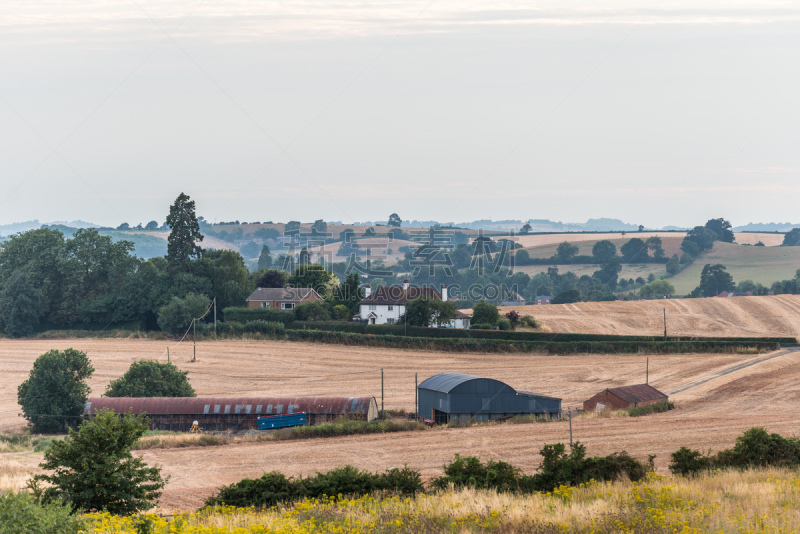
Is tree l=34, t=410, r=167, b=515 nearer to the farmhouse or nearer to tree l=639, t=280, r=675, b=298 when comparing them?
the farmhouse

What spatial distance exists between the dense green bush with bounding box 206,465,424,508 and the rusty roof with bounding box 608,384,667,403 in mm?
28378

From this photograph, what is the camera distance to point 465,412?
43156 millimetres

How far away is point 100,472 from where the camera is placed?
18.4m

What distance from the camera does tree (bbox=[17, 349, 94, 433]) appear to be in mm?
43656

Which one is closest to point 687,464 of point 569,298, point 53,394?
point 53,394

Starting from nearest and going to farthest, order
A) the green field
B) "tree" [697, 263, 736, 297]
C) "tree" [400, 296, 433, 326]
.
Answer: "tree" [400, 296, 433, 326], "tree" [697, 263, 736, 297], the green field

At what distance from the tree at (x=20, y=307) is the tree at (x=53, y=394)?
5464 centimetres

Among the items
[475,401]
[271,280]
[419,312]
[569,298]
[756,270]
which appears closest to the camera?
[475,401]

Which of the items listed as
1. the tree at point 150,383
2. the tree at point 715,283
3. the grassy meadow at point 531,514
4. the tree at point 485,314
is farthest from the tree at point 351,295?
the tree at point 715,283

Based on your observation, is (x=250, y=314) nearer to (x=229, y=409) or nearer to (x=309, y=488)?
(x=229, y=409)

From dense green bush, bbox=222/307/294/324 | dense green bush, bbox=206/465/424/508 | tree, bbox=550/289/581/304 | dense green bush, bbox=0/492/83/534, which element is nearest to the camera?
dense green bush, bbox=0/492/83/534

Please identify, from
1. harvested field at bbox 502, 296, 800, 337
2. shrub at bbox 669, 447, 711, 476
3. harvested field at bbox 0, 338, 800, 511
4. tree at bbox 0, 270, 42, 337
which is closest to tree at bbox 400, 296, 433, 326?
harvested field at bbox 0, 338, 800, 511

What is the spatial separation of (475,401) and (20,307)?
73.0 meters

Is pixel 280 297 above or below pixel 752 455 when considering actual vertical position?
above
